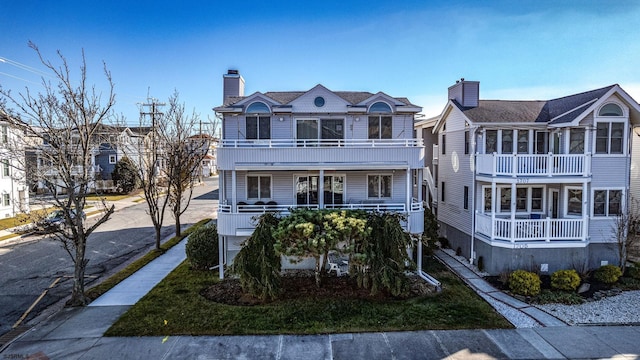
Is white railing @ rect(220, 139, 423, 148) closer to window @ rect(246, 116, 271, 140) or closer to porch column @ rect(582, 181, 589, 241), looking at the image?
window @ rect(246, 116, 271, 140)

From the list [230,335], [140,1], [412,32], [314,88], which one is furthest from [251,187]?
[412,32]

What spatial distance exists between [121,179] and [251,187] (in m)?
37.5

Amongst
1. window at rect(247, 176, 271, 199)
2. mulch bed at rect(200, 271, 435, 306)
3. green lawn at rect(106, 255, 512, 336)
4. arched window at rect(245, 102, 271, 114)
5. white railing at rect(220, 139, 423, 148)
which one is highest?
arched window at rect(245, 102, 271, 114)

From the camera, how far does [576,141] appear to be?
17.2 meters

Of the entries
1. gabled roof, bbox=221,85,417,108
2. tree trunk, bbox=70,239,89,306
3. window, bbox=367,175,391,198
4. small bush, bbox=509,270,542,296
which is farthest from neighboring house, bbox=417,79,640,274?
tree trunk, bbox=70,239,89,306

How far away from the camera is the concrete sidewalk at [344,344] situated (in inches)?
394

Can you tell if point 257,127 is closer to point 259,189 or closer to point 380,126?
point 259,189

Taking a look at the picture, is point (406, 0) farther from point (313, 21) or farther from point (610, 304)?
point (610, 304)

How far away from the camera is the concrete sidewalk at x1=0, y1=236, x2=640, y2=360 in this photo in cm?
1002

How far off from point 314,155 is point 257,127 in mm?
3635

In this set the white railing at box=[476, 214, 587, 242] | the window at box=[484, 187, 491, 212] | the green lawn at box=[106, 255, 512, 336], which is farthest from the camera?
the window at box=[484, 187, 491, 212]

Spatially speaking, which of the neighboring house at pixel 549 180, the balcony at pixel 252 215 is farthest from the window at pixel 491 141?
the balcony at pixel 252 215

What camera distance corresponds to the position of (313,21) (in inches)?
742

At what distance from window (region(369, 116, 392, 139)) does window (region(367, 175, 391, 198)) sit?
6.93ft
